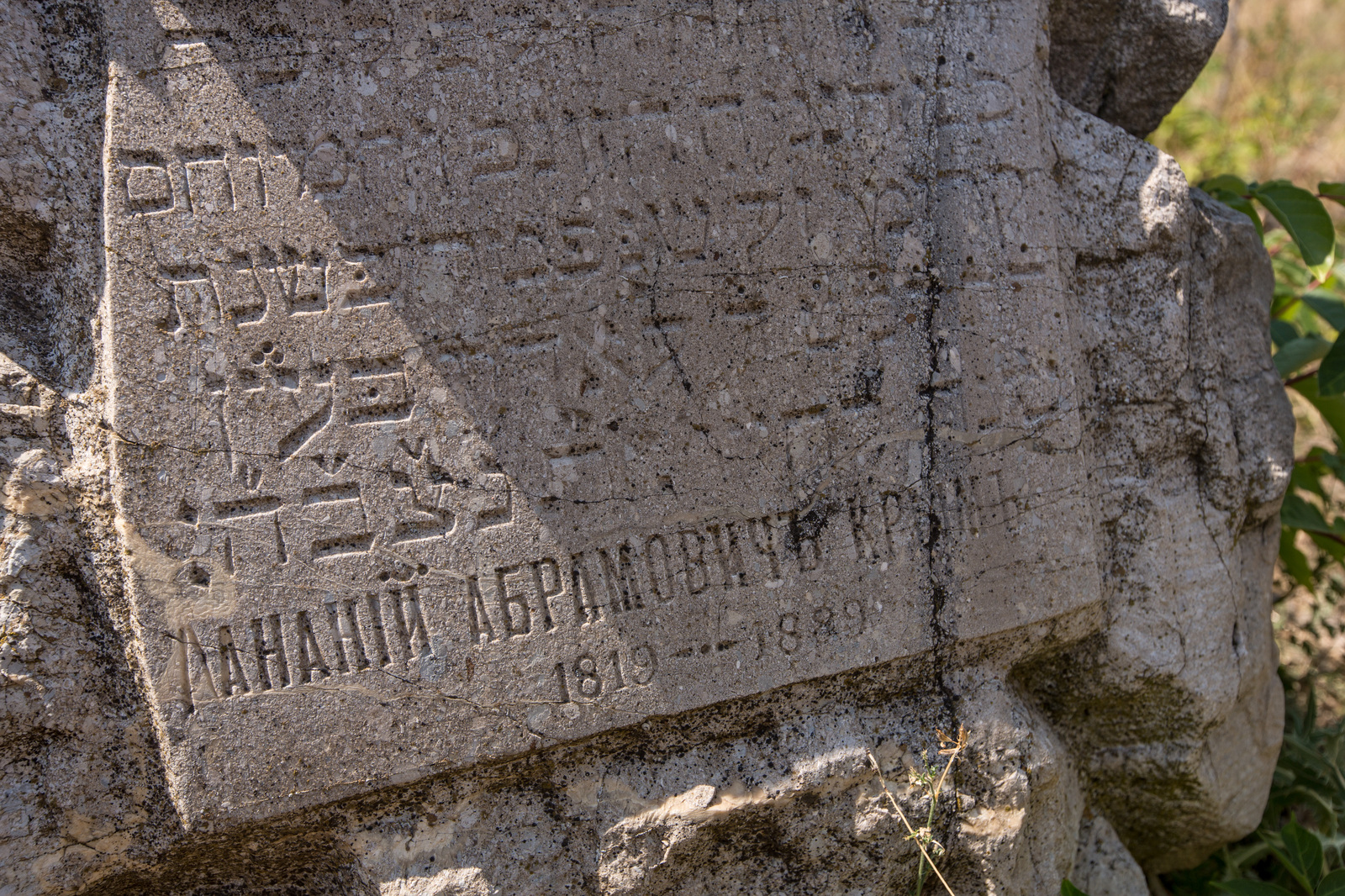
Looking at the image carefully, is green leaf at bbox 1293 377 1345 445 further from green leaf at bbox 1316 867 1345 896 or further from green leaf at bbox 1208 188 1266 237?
green leaf at bbox 1316 867 1345 896

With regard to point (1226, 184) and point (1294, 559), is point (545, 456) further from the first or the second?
point (1294, 559)

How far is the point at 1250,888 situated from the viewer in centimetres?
174

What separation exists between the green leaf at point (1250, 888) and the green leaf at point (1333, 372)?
1.10 metres

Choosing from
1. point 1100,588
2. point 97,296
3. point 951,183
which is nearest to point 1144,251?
point 951,183

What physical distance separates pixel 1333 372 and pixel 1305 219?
371mm

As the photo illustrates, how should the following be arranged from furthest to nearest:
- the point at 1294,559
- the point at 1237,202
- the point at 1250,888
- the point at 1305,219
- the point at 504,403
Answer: the point at 1294,559
the point at 1237,202
the point at 1305,219
the point at 1250,888
the point at 504,403

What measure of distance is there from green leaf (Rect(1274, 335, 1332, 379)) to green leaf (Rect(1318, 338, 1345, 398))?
15cm

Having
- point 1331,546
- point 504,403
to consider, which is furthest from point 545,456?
point 1331,546

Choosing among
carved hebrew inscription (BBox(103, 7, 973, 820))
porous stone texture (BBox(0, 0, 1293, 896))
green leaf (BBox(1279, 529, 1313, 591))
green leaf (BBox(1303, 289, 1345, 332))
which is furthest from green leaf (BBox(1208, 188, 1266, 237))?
carved hebrew inscription (BBox(103, 7, 973, 820))

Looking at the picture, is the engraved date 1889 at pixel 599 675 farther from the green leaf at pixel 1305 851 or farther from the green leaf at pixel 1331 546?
the green leaf at pixel 1331 546

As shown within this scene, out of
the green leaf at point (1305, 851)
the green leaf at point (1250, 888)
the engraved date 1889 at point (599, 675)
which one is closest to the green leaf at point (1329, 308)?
the green leaf at point (1305, 851)

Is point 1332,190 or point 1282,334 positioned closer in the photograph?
point 1332,190

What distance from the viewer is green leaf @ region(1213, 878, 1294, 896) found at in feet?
5.63

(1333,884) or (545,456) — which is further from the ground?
(545,456)
